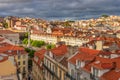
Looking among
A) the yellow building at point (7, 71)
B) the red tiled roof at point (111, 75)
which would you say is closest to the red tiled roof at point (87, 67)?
the red tiled roof at point (111, 75)

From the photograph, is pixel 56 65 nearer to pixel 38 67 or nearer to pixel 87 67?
pixel 87 67

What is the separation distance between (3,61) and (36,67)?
2667cm

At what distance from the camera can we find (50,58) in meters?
54.3

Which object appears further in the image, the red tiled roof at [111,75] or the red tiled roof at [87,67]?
the red tiled roof at [87,67]

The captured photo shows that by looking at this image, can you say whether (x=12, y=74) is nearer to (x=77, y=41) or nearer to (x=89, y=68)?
(x=89, y=68)

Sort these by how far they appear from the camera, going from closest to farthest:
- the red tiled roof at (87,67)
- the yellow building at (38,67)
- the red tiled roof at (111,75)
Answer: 1. the red tiled roof at (111,75)
2. the red tiled roof at (87,67)
3. the yellow building at (38,67)

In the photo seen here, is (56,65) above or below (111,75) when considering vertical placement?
below

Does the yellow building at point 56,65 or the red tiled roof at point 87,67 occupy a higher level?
the red tiled roof at point 87,67

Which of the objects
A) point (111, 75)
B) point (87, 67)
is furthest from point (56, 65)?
point (111, 75)

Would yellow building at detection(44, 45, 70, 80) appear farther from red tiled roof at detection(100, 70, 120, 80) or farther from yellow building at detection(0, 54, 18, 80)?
red tiled roof at detection(100, 70, 120, 80)

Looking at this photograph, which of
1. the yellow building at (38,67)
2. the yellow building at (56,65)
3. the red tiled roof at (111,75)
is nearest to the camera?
the red tiled roof at (111,75)

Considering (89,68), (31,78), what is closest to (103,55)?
(89,68)

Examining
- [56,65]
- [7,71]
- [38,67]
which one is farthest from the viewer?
[38,67]

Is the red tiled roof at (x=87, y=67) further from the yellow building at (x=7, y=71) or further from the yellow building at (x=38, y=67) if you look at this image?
the yellow building at (x=38, y=67)
